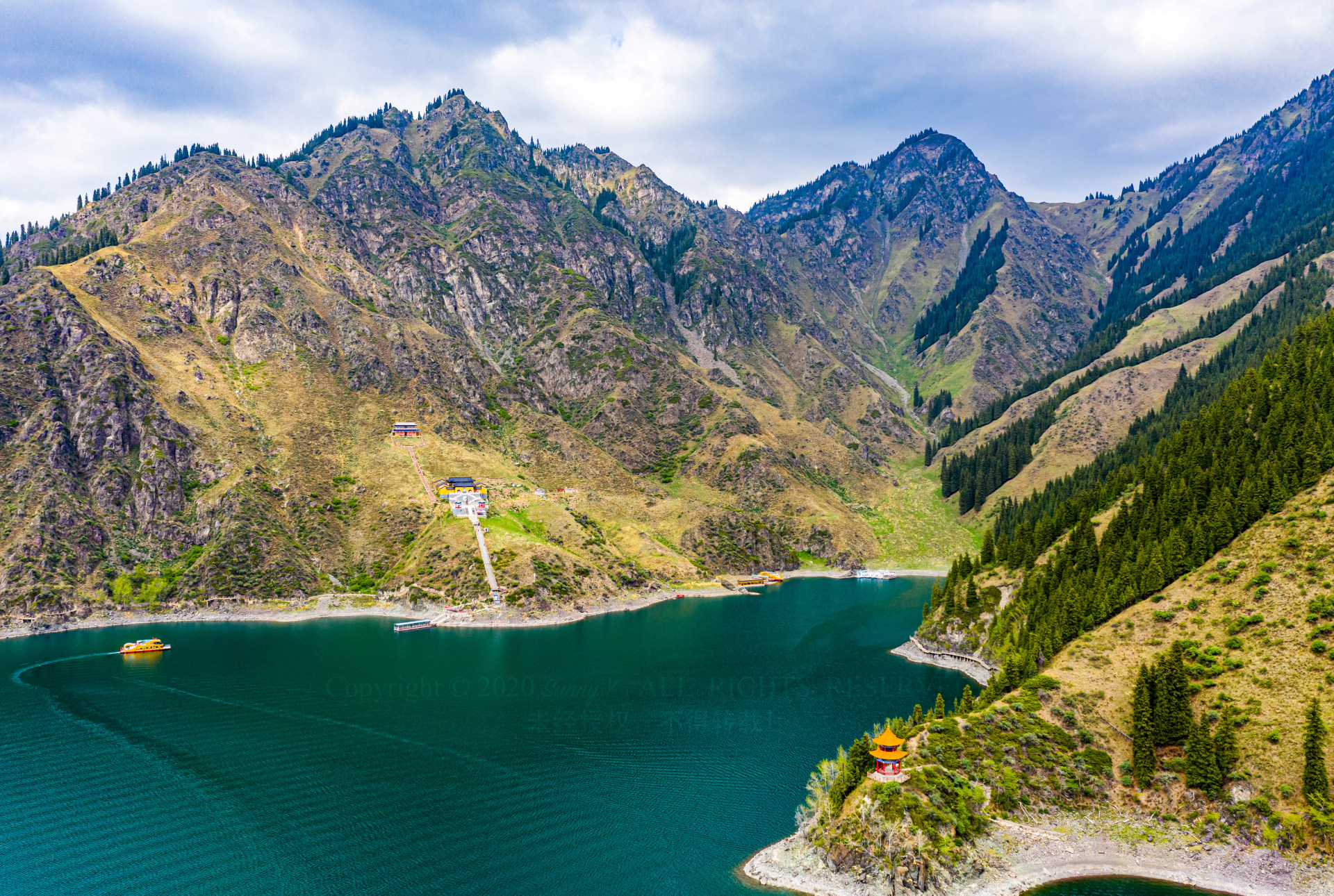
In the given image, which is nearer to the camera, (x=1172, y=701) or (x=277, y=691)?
(x=1172, y=701)

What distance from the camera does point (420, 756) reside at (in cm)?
8175

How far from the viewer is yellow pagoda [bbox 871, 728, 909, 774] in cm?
6253

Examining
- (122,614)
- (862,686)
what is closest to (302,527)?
(122,614)

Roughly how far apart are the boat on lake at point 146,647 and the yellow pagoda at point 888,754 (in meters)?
135

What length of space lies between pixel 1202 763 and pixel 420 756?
7994cm

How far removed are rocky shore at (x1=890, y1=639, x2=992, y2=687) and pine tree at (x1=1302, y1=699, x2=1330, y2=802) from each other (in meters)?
49.8

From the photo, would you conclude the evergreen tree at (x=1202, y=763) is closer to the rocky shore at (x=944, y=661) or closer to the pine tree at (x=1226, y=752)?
the pine tree at (x=1226, y=752)

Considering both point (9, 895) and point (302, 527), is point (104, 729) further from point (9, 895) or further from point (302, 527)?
point (302, 527)

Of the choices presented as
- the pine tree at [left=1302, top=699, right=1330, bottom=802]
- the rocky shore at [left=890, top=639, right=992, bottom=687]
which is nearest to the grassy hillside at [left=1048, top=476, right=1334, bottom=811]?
the pine tree at [left=1302, top=699, right=1330, bottom=802]

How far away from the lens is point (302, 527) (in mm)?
183750

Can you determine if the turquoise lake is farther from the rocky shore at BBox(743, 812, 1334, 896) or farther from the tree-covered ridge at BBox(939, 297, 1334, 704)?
the tree-covered ridge at BBox(939, 297, 1334, 704)

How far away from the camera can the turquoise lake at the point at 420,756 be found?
Result: 196ft

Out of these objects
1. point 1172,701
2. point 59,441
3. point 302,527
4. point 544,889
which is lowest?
point 544,889

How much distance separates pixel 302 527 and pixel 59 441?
62731 mm
